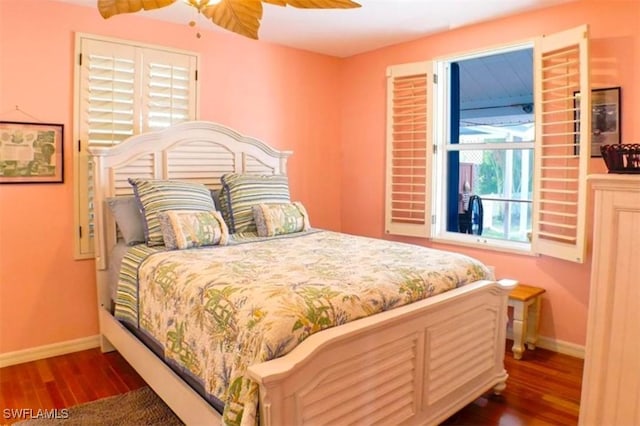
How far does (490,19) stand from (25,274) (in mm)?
3700

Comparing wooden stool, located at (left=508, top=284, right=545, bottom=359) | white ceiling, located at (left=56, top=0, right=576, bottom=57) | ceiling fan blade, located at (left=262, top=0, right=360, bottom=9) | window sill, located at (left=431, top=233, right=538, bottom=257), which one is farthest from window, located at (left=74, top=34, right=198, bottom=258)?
wooden stool, located at (left=508, top=284, right=545, bottom=359)

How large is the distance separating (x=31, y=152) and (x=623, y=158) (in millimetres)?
3230

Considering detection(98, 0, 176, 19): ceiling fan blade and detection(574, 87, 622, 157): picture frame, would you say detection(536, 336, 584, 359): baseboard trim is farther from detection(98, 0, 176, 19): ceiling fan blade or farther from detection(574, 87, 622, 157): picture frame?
detection(98, 0, 176, 19): ceiling fan blade

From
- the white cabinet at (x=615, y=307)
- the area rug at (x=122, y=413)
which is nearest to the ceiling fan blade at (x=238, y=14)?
the white cabinet at (x=615, y=307)

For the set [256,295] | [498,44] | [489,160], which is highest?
[498,44]

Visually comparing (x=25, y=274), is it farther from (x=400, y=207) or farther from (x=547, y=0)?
(x=547, y=0)

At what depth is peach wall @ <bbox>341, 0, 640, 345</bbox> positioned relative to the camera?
2846mm

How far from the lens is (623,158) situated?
166 cm

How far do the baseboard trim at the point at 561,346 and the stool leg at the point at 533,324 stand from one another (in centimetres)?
6

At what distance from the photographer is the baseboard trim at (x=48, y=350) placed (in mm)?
2982

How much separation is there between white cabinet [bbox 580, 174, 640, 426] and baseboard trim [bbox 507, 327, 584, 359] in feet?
5.18

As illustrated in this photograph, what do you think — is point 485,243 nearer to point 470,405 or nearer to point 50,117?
point 470,405

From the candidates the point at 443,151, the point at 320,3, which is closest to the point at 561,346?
the point at 443,151

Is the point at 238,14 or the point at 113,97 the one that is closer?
the point at 238,14
